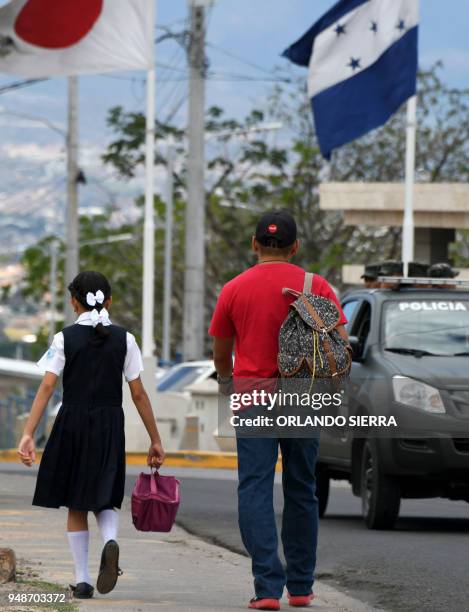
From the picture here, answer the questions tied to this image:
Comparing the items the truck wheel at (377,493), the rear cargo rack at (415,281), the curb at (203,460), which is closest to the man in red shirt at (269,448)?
the truck wheel at (377,493)

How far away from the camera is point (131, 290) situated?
64.4 m

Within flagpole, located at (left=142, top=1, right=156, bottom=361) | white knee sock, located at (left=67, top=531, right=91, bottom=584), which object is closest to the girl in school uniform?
white knee sock, located at (left=67, top=531, right=91, bottom=584)

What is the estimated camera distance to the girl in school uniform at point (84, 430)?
348 inches

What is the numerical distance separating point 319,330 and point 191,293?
22836 mm

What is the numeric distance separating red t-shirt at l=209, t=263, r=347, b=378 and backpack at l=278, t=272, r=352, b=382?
3.2 inches

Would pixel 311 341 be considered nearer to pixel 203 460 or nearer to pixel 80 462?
pixel 80 462

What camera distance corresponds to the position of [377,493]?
13672 millimetres

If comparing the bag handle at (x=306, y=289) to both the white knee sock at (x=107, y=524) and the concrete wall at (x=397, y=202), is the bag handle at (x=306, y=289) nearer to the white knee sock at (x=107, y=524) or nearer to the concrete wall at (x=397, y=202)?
the white knee sock at (x=107, y=524)

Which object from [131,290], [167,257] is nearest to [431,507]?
[167,257]

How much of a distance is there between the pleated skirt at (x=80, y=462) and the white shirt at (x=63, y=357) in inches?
8.5

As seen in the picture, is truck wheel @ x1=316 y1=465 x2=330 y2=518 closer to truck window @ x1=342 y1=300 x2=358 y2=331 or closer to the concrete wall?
truck window @ x1=342 y1=300 x2=358 y2=331

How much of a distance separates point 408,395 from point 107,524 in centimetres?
488

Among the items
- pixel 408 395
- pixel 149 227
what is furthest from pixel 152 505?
pixel 149 227

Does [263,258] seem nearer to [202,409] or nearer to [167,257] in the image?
[202,409]
